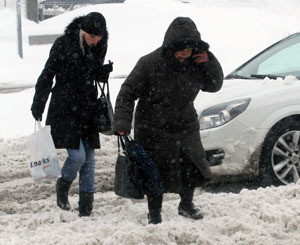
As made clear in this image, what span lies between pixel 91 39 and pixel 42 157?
3.28 feet

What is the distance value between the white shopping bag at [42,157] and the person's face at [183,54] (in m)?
1.20

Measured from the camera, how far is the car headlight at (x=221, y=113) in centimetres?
595

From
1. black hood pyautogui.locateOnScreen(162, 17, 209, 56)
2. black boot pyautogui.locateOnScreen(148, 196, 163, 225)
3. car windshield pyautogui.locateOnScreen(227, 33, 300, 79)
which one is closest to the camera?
black hood pyautogui.locateOnScreen(162, 17, 209, 56)

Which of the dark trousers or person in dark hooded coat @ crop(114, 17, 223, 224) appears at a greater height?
person in dark hooded coat @ crop(114, 17, 223, 224)

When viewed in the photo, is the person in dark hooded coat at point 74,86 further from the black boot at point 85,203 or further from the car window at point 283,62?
the car window at point 283,62

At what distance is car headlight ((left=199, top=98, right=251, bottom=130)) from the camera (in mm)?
5951

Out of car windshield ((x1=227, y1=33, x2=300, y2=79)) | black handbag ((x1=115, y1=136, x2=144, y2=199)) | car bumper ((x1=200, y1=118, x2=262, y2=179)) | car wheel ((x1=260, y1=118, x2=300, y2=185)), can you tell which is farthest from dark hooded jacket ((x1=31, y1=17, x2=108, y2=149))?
car windshield ((x1=227, y1=33, x2=300, y2=79))

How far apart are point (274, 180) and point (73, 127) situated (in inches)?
81.9

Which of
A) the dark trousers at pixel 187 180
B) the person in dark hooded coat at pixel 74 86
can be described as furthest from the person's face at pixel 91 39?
the dark trousers at pixel 187 180

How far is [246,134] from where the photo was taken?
5.90 m

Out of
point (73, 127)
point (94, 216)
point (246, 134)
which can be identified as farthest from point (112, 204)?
point (246, 134)

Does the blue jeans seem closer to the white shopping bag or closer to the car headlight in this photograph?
the white shopping bag

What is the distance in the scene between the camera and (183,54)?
180 inches

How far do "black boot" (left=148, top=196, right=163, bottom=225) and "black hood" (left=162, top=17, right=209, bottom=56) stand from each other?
1077 mm
